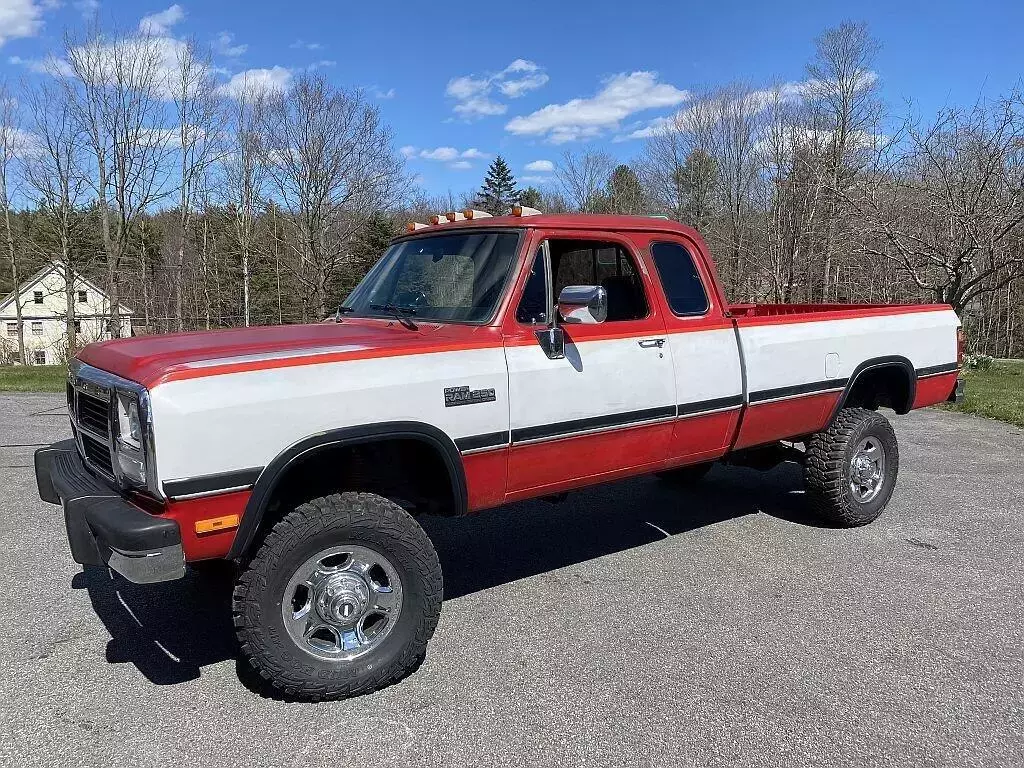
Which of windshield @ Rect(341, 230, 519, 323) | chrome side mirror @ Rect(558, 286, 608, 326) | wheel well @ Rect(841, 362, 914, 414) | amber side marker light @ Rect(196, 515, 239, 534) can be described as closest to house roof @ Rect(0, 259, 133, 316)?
windshield @ Rect(341, 230, 519, 323)

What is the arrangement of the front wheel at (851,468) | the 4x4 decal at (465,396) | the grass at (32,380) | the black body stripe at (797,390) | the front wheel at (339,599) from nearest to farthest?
the front wheel at (339,599), the 4x4 decal at (465,396), the black body stripe at (797,390), the front wheel at (851,468), the grass at (32,380)

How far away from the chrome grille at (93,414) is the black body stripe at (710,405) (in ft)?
9.82

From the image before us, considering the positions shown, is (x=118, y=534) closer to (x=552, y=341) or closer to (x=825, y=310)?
(x=552, y=341)

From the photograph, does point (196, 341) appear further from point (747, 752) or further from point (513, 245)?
point (747, 752)

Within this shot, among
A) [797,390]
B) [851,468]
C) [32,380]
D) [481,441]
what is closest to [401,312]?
[481,441]

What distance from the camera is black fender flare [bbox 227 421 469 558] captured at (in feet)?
9.92

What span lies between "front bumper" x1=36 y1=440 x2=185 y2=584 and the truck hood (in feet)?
1.74

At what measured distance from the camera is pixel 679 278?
4.69m

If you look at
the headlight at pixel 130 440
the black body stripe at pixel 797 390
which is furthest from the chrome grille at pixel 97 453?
the black body stripe at pixel 797 390

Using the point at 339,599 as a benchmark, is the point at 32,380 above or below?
above

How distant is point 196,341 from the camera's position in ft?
11.7

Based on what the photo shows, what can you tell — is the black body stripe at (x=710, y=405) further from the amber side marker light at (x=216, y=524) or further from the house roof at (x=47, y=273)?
the house roof at (x=47, y=273)

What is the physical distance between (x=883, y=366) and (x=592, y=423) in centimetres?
290

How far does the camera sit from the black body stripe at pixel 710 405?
4.47 meters
